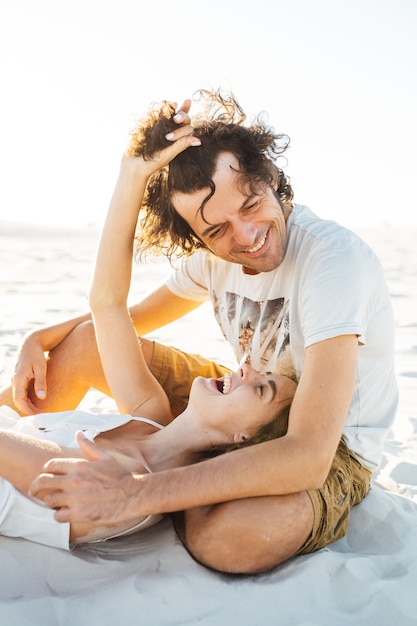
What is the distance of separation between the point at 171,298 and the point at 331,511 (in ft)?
5.06

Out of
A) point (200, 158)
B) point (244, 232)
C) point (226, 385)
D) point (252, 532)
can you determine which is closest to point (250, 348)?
point (226, 385)

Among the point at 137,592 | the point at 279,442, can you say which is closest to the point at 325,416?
the point at 279,442

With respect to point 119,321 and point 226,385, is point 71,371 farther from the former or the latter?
point 226,385

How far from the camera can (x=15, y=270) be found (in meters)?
11.5

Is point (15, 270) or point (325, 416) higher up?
point (325, 416)

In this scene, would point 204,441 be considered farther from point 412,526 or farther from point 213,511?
point 412,526

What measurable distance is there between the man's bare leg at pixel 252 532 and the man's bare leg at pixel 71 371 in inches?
47.7

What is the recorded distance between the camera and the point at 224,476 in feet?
7.92

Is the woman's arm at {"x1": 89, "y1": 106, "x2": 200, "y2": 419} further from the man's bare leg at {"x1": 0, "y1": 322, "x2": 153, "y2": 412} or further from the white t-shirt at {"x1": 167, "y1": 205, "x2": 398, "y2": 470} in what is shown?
the white t-shirt at {"x1": 167, "y1": 205, "x2": 398, "y2": 470}

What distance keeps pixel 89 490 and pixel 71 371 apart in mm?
1278

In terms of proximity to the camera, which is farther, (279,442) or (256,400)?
(256,400)

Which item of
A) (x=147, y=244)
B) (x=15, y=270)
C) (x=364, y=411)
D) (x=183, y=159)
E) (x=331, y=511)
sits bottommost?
(x=15, y=270)

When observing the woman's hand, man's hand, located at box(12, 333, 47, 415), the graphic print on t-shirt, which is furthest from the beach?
the woman's hand

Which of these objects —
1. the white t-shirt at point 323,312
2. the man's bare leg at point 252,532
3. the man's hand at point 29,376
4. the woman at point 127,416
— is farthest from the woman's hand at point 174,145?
the man's bare leg at point 252,532
